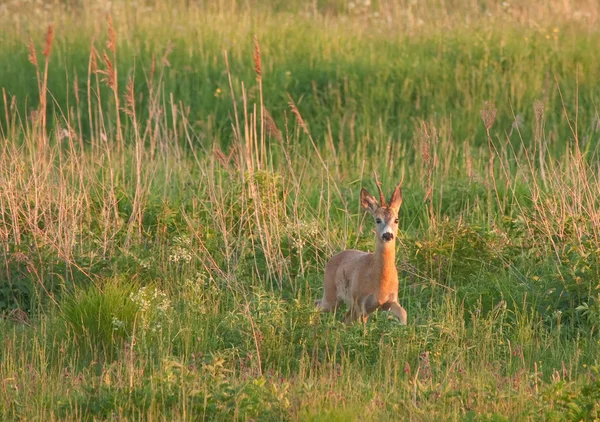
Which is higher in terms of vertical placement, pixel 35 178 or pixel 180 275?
pixel 35 178

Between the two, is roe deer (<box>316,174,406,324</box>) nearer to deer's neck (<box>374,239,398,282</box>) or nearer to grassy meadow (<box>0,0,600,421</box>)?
deer's neck (<box>374,239,398,282</box>)

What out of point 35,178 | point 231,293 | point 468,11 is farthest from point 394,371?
point 468,11

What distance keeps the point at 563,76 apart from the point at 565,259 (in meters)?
5.78

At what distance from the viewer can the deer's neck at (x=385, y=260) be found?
689 cm

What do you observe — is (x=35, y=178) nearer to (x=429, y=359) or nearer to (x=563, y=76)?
(x=429, y=359)

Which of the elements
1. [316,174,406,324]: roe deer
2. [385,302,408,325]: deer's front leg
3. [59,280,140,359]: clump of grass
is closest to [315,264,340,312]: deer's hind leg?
[316,174,406,324]: roe deer

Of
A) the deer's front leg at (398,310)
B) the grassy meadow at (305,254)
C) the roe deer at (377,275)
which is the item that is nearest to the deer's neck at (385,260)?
the roe deer at (377,275)

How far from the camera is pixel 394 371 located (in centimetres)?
602

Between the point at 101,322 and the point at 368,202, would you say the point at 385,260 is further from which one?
the point at 101,322

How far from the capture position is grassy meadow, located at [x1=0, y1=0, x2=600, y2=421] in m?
5.41

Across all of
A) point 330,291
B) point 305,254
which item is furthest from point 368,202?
point 305,254

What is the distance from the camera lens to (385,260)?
22.7 ft

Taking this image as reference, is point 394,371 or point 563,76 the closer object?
point 394,371

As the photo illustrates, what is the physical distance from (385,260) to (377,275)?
4.4 inches
